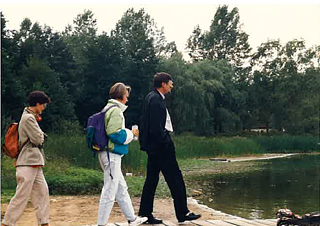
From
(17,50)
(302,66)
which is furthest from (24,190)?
(302,66)

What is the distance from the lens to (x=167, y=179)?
6008mm

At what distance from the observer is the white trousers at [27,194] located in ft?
18.5

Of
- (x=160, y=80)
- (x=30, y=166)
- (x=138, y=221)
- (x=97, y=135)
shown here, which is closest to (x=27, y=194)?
(x=30, y=166)

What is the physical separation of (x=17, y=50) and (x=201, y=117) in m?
14.2

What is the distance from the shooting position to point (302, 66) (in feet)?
171

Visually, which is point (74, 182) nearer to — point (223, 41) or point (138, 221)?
point (138, 221)

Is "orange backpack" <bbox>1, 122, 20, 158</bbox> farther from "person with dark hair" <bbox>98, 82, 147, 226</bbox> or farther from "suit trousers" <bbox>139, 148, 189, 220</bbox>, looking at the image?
"suit trousers" <bbox>139, 148, 189, 220</bbox>

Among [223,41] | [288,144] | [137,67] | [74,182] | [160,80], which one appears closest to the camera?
[160,80]

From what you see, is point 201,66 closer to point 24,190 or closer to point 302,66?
point 302,66

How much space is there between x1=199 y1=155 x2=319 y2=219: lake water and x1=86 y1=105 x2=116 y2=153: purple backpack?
191 inches

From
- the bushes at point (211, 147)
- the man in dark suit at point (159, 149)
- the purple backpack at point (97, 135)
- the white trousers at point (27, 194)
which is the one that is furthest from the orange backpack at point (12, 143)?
the bushes at point (211, 147)

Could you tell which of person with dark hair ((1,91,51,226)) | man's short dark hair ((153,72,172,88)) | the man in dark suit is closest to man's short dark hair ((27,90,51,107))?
person with dark hair ((1,91,51,226))

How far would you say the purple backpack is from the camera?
5.48 metres

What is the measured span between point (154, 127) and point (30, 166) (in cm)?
135
